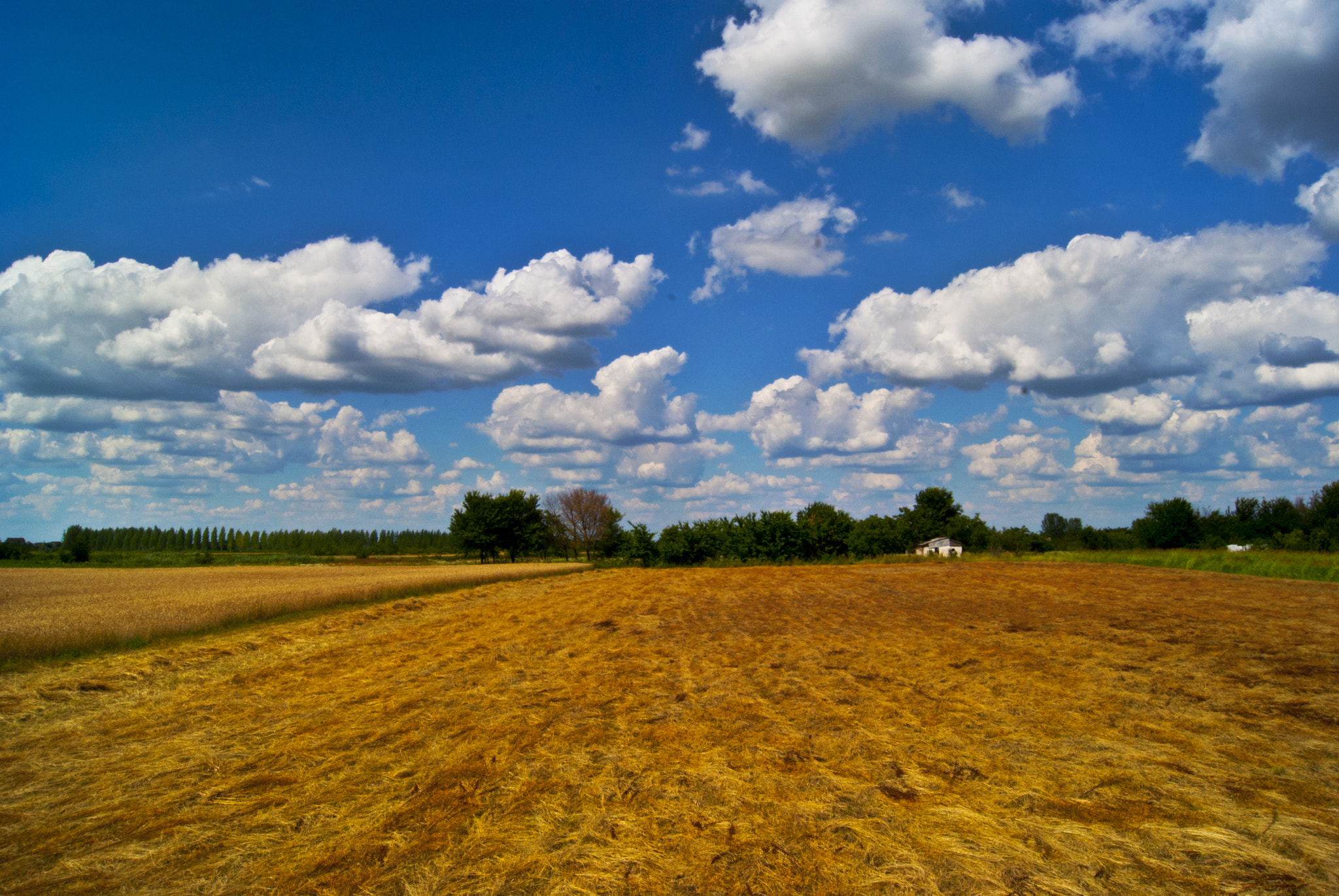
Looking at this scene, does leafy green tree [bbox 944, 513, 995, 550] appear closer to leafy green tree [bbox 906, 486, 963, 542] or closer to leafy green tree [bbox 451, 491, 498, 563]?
leafy green tree [bbox 906, 486, 963, 542]

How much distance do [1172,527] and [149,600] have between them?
80465 mm

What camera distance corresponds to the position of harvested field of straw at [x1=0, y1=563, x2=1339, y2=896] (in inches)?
170

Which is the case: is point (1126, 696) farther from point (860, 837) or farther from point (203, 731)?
point (203, 731)

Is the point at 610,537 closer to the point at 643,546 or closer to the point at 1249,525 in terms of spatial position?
the point at 643,546

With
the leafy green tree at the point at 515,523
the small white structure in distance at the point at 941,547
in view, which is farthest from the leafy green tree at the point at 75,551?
the small white structure in distance at the point at 941,547

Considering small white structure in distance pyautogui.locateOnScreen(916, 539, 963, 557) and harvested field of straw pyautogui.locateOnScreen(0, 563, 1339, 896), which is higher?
harvested field of straw pyautogui.locateOnScreen(0, 563, 1339, 896)

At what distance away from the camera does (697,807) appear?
5.26 metres

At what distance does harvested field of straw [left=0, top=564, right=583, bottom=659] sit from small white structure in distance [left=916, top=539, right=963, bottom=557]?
134 feet

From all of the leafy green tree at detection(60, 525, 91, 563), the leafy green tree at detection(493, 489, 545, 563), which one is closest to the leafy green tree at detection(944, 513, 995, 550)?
the leafy green tree at detection(493, 489, 545, 563)

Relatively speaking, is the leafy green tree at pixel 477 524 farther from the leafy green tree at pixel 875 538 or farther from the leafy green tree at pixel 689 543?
the leafy green tree at pixel 875 538

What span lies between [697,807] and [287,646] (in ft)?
43.9

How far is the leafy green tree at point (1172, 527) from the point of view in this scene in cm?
6391

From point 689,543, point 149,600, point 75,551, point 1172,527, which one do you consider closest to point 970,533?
point 1172,527

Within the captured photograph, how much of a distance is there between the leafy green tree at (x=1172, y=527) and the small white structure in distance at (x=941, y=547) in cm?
1848
